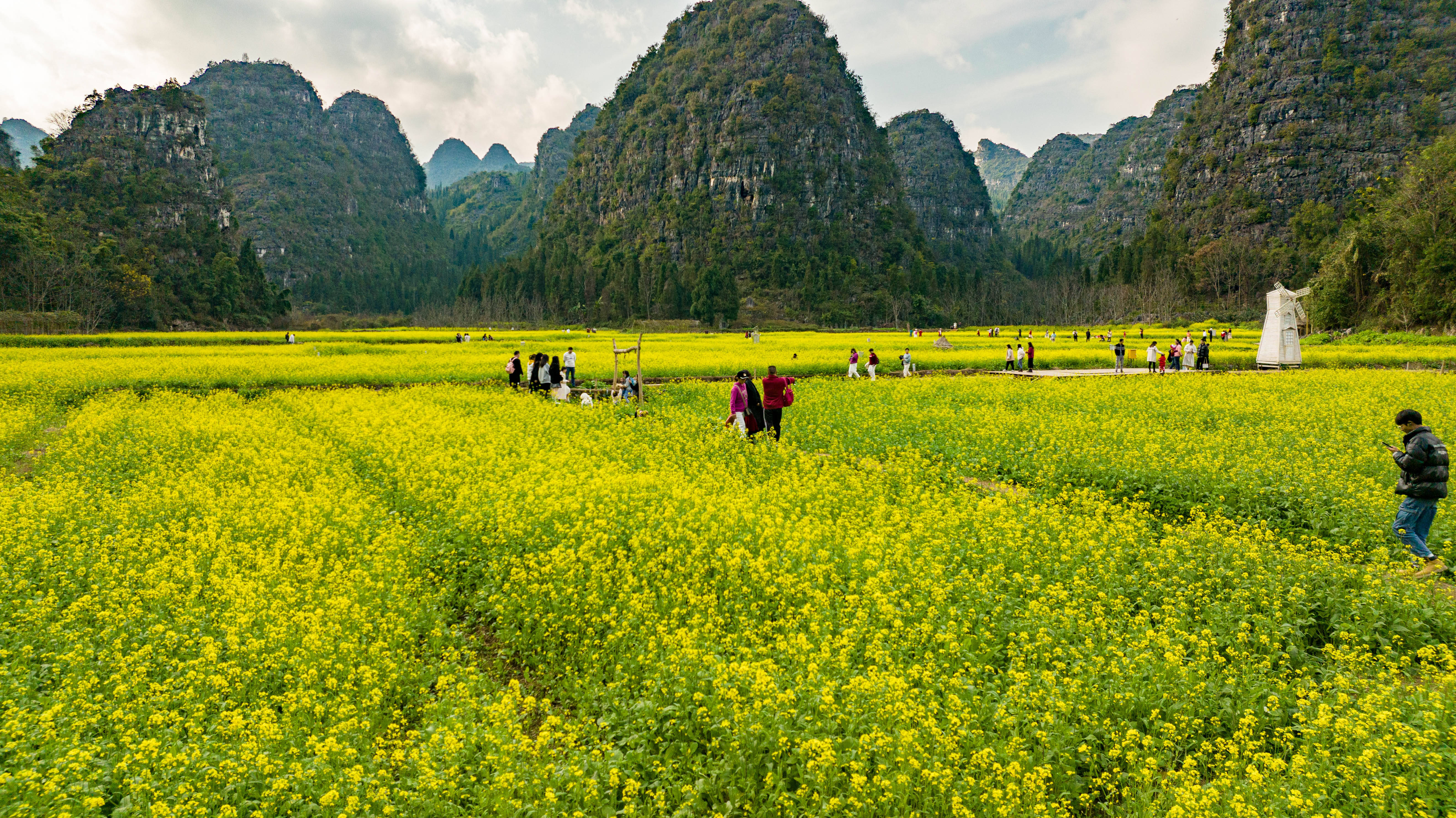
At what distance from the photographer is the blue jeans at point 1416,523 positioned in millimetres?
9164

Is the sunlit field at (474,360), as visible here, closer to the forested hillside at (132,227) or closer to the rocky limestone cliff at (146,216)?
the forested hillside at (132,227)

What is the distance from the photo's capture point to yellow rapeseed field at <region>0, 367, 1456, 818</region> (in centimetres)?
475

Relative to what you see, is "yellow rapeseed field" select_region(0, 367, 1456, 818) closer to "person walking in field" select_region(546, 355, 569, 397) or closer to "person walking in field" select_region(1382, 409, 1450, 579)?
"person walking in field" select_region(1382, 409, 1450, 579)

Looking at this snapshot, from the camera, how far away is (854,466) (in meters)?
14.7

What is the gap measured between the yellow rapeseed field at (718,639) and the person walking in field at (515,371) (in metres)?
13.3

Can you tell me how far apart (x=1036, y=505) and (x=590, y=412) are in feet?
46.8

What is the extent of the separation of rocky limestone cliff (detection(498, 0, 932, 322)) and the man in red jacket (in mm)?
107366

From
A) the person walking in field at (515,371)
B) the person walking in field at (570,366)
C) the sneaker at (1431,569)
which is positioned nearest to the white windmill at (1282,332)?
the sneaker at (1431,569)

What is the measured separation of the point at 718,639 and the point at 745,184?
158060 mm

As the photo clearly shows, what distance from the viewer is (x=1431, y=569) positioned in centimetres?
878

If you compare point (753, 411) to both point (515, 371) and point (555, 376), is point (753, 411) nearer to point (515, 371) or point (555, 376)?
point (555, 376)

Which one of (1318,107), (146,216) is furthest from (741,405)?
(1318,107)

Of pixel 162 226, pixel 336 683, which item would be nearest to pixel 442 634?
pixel 336 683

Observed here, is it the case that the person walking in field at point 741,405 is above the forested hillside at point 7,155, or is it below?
below
